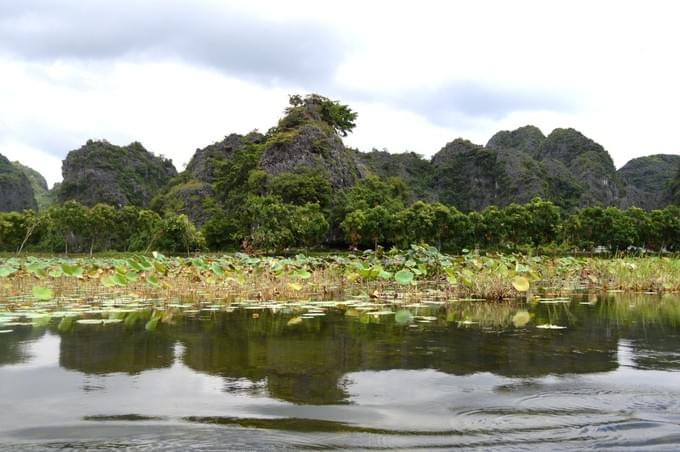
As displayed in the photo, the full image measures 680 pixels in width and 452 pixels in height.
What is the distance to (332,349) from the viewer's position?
5648mm

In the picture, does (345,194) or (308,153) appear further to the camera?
(308,153)

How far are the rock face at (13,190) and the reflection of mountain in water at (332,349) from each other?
9104cm

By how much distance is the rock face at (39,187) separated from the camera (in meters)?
105

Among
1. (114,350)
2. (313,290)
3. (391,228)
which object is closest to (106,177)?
(391,228)

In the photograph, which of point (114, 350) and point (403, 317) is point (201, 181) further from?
point (114, 350)

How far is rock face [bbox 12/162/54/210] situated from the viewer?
105 metres

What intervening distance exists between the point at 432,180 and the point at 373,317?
7958 centimetres

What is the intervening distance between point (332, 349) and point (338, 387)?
1.50 meters

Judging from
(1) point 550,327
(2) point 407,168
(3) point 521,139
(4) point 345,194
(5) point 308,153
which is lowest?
(1) point 550,327

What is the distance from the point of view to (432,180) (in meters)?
86.2

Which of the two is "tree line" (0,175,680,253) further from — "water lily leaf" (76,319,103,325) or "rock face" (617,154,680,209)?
"rock face" (617,154,680,209)

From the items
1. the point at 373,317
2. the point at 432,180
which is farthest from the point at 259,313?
the point at 432,180

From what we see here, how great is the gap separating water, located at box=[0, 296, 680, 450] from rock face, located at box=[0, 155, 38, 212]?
91.1m

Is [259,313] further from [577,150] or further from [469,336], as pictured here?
[577,150]
